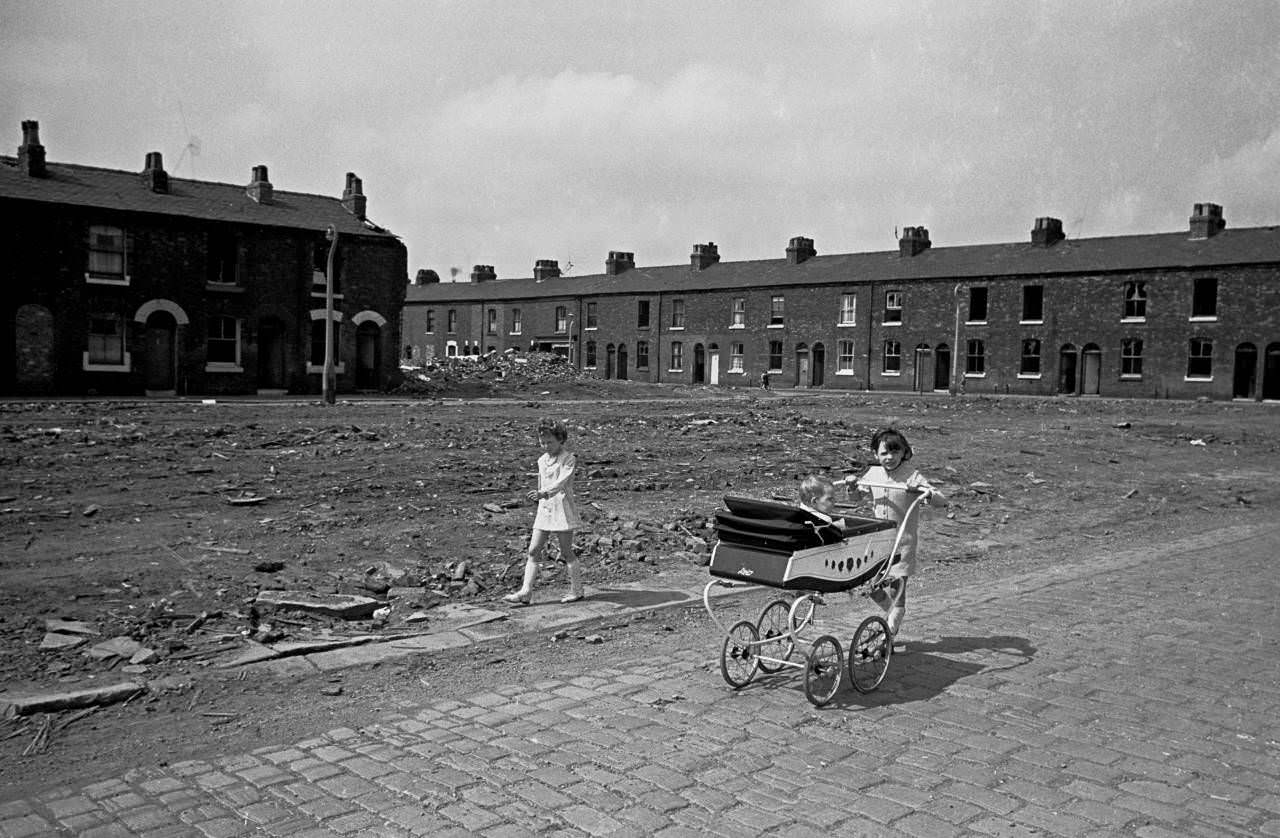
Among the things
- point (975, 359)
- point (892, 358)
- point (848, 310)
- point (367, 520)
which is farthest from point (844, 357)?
point (367, 520)

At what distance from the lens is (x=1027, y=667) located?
7.12 m

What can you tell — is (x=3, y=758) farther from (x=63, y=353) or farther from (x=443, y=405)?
(x=63, y=353)

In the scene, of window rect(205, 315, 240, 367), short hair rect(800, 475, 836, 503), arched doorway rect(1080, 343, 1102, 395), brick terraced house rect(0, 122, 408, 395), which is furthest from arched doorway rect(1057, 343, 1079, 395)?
short hair rect(800, 475, 836, 503)

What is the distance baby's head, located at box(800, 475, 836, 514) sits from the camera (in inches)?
257

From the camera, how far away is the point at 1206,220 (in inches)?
2020

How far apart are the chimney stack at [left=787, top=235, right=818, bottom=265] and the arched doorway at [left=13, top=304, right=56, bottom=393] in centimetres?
4406

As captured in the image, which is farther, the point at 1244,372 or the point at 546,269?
the point at 546,269

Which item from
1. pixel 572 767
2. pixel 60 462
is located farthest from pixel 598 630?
pixel 60 462

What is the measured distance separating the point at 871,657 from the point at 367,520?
695 centimetres

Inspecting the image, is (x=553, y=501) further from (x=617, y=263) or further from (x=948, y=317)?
(x=617, y=263)

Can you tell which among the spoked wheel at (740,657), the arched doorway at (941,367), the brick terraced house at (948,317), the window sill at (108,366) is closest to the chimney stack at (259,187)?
the window sill at (108,366)

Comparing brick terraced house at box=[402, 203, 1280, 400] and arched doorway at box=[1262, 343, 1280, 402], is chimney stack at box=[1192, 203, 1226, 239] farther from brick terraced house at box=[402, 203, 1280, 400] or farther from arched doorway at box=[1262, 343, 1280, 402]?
arched doorway at box=[1262, 343, 1280, 402]

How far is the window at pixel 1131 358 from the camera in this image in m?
50.7

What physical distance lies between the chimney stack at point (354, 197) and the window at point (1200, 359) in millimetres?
38519
